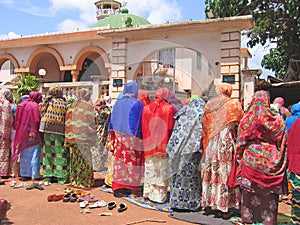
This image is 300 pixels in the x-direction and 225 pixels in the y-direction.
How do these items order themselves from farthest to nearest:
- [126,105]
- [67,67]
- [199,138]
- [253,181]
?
[67,67]
[126,105]
[199,138]
[253,181]

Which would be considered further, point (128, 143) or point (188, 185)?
point (128, 143)

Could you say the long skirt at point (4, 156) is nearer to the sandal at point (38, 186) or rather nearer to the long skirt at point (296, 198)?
the sandal at point (38, 186)

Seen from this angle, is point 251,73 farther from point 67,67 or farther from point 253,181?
point 67,67

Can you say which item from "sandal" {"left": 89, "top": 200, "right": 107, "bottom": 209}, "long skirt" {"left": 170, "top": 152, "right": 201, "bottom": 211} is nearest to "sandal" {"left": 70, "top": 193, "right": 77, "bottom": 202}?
"sandal" {"left": 89, "top": 200, "right": 107, "bottom": 209}

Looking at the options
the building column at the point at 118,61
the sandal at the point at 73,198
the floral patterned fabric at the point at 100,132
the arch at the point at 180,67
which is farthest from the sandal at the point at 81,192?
the building column at the point at 118,61

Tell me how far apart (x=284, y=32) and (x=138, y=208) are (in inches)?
405

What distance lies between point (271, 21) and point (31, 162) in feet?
31.8

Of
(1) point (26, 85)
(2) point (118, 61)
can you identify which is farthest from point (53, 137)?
(1) point (26, 85)

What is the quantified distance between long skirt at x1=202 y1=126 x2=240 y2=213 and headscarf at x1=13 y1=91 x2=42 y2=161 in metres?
3.30

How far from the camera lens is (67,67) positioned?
16828 millimetres

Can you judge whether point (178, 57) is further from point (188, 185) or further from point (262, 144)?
point (262, 144)

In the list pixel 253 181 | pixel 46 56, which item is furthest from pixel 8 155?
pixel 46 56

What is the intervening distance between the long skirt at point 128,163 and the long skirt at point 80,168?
0.77 meters

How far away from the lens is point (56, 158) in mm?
6309
